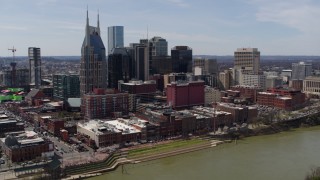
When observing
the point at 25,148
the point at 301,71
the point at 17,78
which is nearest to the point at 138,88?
the point at 17,78

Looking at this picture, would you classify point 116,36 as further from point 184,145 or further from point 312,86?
point 184,145

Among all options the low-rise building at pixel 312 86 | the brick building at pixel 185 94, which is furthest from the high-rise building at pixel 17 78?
the low-rise building at pixel 312 86

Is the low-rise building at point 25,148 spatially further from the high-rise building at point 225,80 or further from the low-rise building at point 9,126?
the high-rise building at point 225,80

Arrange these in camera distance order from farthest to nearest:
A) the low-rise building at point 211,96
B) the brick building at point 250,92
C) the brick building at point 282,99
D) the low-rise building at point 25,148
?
the brick building at point 250,92 < the low-rise building at point 211,96 < the brick building at point 282,99 < the low-rise building at point 25,148

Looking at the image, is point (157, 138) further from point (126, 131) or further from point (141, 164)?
point (141, 164)

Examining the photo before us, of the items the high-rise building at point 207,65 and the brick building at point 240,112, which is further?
the high-rise building at point 207,65

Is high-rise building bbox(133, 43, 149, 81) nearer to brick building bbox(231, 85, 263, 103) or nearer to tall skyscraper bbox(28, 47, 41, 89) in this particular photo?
tall skyscraper bbox(28, 47, 41, 89)
